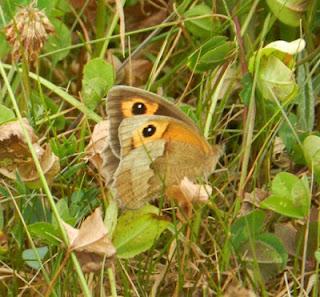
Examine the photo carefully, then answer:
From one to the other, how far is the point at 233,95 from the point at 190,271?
65cm

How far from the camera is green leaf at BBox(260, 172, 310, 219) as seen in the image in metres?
1.71

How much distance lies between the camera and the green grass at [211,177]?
1.73m

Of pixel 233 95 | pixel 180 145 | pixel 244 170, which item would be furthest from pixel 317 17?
pixel 180 145

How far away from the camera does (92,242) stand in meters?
1.51

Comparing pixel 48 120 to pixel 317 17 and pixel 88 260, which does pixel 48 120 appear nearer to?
pixel 88 260

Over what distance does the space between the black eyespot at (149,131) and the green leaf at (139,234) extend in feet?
0.53

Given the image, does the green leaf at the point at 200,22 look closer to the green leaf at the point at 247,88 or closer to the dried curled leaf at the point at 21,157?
the green leaf at the point at 247,88

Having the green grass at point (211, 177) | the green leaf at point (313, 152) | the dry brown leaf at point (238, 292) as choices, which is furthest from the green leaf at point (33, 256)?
the green leaf at point (313, 152)

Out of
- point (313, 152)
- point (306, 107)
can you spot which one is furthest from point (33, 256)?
point (306, 107)

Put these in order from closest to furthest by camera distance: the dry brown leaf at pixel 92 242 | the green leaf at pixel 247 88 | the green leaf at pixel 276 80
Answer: the dry brown leaf at pixel 92 242 → the green leaf at pixel 276 80 → the green leaf at pixel 247 88

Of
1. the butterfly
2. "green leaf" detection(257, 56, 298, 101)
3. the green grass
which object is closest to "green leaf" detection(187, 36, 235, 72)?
the green grass

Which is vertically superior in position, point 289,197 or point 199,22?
point 199,22

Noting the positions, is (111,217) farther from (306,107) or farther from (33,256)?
(306,107)

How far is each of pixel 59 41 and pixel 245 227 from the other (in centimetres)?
83
